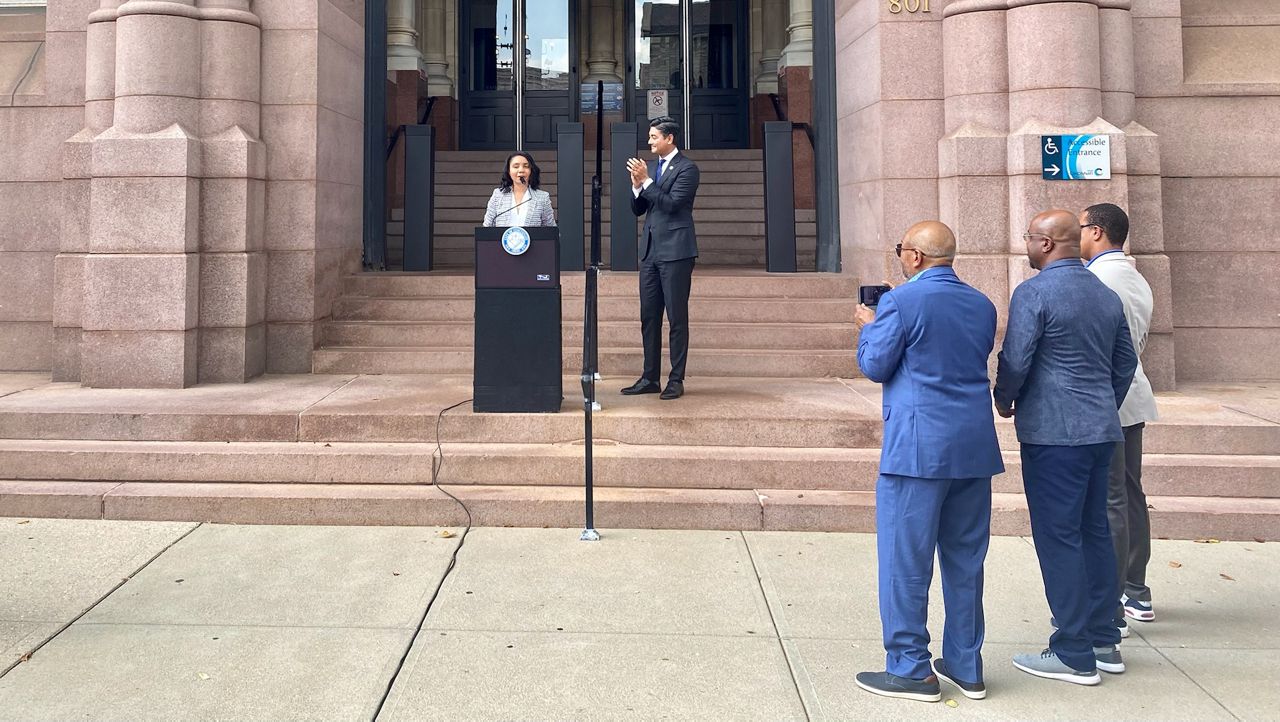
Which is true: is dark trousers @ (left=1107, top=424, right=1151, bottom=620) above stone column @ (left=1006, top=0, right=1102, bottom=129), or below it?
below

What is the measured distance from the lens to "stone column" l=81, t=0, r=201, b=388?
24.8 feet

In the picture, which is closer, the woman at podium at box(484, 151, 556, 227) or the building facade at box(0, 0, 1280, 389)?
the woman at podium at box(484, 151, 556, 227)

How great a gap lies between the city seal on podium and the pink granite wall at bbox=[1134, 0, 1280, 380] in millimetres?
5815

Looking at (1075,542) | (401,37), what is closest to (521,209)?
(1075,542)

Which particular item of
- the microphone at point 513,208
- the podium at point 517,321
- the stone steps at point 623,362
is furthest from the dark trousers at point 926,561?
the stone steps at point 623,362

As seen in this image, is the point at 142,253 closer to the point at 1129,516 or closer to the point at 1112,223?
the point at 1112,223

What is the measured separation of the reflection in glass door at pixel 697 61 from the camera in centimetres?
1944

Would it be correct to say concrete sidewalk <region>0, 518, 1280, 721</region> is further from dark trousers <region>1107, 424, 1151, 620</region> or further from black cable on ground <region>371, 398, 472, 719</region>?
dark trousers <region>1107, 424, 1151, 620</region>

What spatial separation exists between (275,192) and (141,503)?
11.8 feet

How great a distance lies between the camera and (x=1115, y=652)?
3.62 m

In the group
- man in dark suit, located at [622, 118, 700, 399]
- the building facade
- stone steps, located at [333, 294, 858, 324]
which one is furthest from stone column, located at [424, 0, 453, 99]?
man in dark suit, located at [622, 118, 700, 399]

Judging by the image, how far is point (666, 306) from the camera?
715 centimetres

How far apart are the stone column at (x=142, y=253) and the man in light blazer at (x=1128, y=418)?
6813 mm

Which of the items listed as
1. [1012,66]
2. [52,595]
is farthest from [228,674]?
[1012,66]
